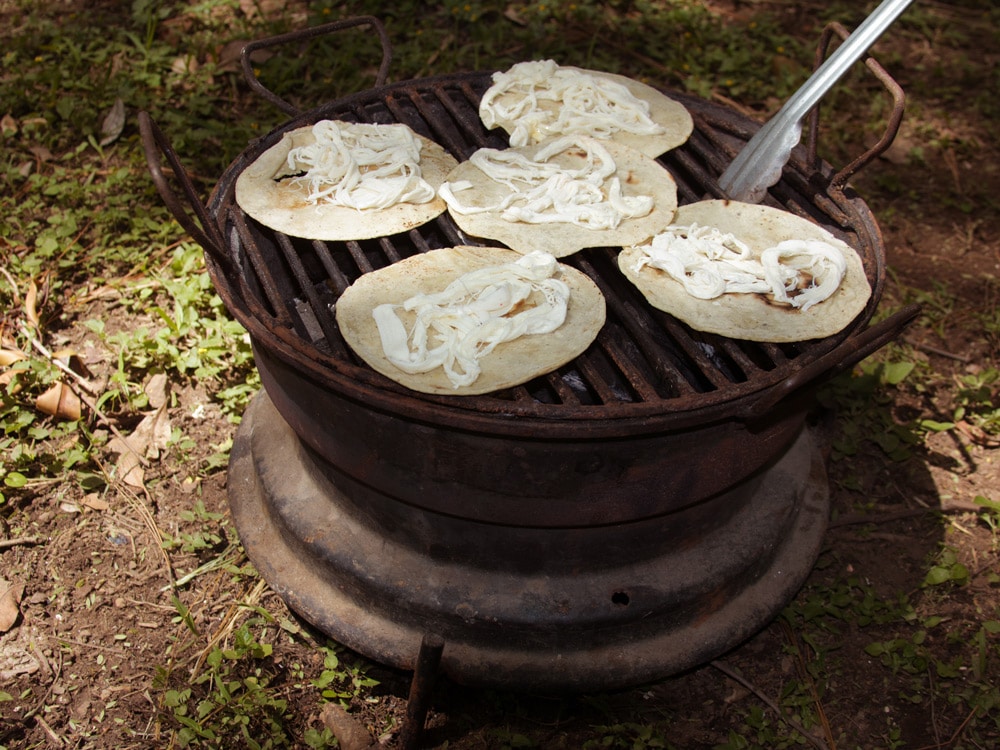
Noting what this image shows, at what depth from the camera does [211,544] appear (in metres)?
3.23

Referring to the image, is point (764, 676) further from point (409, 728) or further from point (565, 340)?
point (565, 340)

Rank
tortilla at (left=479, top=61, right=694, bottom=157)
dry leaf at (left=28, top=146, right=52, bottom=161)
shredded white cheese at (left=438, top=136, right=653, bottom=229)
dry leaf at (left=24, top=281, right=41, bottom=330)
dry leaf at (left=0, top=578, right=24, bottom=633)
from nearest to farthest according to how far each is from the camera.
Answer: shredded white cheese at (left=438, top=136, right=653, bottom=229), dry leaf at (left=0, top=578, right=24, bottom=633), tortilla at (left=479, top=61, right=694, bottom=157), dry leaf at (left=24, top=281, right=41, bottom=330), dry leaf at (left=28, top=146, right=52, bottom=161)

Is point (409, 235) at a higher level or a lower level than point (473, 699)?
higher

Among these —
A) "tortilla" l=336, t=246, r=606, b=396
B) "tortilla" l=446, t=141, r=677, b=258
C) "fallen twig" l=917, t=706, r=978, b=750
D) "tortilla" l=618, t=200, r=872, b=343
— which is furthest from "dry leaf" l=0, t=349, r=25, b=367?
"fallen twig" l=917, t=706, r=978, b=750

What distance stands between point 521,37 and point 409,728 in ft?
15.4

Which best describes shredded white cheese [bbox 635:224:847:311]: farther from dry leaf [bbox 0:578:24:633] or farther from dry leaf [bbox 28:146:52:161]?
dry leaf [bbox 28:146:52:161]

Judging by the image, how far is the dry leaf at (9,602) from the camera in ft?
9.53

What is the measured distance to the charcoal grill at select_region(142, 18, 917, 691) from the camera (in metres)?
2.13

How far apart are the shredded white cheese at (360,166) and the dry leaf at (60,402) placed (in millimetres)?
1526

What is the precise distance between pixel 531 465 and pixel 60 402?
237 centimetres

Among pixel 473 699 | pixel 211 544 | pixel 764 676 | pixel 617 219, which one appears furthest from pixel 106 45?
pixel 764 676

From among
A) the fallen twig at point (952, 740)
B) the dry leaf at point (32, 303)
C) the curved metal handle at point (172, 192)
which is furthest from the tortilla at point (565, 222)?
the dry leaf at point (32, 303)

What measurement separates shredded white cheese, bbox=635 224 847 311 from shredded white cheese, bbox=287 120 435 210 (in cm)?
82

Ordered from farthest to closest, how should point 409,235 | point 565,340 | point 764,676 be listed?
point 764,676 < point 409,235 < point 565,340
